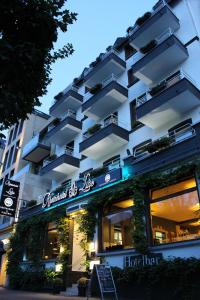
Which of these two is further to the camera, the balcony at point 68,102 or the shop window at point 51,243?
the balcony at point 68,102

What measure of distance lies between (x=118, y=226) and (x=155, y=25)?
1397 cm

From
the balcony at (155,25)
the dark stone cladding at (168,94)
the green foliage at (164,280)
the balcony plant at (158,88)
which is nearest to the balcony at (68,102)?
the balcony at (155,25)

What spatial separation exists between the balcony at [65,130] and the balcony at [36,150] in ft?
5.97

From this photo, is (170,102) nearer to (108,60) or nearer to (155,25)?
(155,25)

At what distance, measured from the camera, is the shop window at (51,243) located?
1935 cm

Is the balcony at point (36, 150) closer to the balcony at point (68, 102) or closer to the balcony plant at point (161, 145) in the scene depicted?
the balcony at point (68, 102)

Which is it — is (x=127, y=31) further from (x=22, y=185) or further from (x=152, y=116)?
(x=22, y=185)

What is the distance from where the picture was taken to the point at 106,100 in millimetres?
22062

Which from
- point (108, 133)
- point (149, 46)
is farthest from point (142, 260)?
point (149, 46)

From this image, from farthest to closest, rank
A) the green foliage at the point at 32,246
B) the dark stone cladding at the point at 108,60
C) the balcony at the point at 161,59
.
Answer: the dark stone cladding at the point at 108,60
the green foliage at the point at 32,246
the balcony at the point at 161,59

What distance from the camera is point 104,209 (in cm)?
1688

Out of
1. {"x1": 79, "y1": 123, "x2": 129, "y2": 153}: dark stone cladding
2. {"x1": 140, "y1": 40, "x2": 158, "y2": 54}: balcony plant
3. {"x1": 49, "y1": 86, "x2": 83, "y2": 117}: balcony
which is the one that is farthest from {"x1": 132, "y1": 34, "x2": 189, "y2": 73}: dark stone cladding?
{"x1": 49, "y1": 86, "x2": 83, "y2": 117}: balcony

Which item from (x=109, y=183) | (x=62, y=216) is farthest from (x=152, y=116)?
(x=62, y=216)

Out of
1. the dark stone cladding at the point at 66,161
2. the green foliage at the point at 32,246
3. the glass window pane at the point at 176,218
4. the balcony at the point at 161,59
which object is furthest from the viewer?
the dark stone cladding at the point at 66,161
